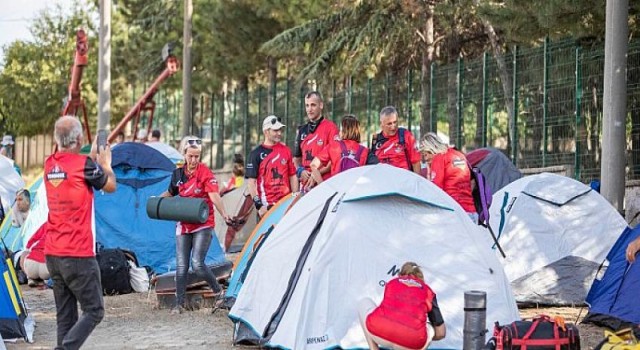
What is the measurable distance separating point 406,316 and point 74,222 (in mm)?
2418

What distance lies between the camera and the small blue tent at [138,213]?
16.1 meters

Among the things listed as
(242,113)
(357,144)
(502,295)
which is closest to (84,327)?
(502,295)

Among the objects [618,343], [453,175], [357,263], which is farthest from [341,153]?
[618,343]

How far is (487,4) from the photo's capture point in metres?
17.3

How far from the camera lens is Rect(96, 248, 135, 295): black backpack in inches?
574

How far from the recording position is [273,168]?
512 inches

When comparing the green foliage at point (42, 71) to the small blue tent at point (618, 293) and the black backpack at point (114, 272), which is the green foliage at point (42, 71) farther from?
the small blue tent at point (618, 293)

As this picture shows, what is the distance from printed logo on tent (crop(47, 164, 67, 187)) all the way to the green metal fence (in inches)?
388

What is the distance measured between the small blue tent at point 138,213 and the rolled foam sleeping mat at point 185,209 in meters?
3.98

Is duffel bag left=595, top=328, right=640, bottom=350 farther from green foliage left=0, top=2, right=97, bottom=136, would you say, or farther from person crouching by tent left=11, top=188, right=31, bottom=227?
green foliage left=0, top=2, right=97, bottom=136

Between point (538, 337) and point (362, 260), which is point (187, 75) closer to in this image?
point (362, 260)

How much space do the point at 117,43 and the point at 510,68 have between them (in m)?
24.9

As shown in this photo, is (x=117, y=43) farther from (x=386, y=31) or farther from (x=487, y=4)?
(x=487, y=4)

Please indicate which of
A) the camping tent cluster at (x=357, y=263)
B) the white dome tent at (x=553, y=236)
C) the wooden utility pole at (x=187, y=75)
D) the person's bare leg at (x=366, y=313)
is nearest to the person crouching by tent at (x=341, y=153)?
the camping tent cluster at (x=357, y=263)
